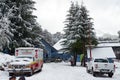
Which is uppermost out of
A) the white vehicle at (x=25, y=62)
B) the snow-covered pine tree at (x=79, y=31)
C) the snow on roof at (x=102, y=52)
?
the snow-covered pine tree at (x=79, y=31)

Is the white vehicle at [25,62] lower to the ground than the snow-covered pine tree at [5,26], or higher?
lower

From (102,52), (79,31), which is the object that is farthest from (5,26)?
(102,52)

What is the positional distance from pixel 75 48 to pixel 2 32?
20.4m

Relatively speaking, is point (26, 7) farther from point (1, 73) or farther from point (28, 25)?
point (1, 73)

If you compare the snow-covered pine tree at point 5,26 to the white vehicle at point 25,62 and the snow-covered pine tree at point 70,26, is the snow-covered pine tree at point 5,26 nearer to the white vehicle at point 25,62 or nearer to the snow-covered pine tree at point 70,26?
the white vehicle at point 25,62

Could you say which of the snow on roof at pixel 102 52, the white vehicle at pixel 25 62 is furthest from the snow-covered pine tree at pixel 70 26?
the white vehicle at pixel 25 62

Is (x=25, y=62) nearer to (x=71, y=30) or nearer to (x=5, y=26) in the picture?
(x=5, y=26)

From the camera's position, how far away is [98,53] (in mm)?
64938

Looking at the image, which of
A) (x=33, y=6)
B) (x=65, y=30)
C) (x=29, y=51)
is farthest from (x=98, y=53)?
(x=29, y=51)

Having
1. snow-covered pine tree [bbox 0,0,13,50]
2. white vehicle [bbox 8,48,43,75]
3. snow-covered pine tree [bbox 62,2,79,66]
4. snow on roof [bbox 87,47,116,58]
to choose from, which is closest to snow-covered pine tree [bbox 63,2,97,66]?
snow-covered pine tree [bbox 62,2,79,66]

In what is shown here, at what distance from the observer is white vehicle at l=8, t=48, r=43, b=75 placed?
2420 centimetres

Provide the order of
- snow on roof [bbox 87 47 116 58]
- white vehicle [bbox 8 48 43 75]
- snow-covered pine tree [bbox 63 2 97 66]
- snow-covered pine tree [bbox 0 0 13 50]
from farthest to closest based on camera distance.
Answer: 1. snow on roof [bbox 87 47 116 58]
2. snow-covered pine tree [bbox 63 2 97 66]
3. snow-covered pine tree [bbox 0 0 13 50]
4. white vehicle [bbox 8 48 43 75]

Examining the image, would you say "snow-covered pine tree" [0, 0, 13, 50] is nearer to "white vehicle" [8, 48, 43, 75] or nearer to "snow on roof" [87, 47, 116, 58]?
"white vehicle" [8, 48, 43, 75]

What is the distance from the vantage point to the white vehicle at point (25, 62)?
79.4 feet
